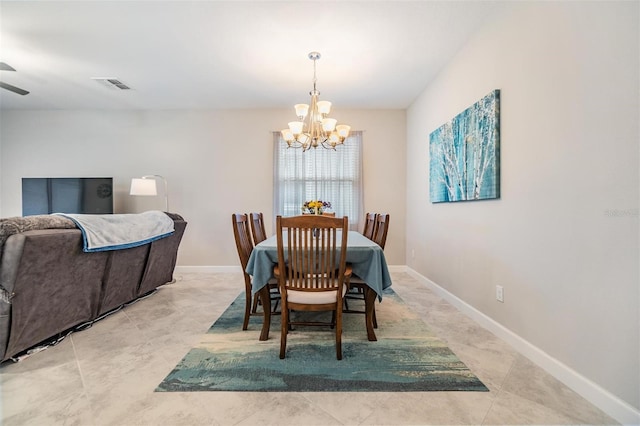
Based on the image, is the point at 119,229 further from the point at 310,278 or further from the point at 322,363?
the point at 322,363

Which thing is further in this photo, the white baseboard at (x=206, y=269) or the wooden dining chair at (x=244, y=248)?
the white baseboard at (x=206, y=269)

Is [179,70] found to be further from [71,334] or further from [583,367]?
[583,367]

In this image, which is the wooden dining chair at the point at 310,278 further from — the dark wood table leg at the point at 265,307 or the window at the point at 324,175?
the window at the point at 324,175

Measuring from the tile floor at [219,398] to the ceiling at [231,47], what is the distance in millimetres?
2667

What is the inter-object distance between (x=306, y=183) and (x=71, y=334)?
328 cm

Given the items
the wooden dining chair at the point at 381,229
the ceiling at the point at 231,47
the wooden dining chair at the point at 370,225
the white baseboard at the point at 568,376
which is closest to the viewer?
the white baseboard at the point at 568,376

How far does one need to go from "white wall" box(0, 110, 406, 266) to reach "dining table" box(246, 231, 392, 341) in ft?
8.35

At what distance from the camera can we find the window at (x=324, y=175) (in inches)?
179

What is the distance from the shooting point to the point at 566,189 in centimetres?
160

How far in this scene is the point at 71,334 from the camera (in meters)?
2.22

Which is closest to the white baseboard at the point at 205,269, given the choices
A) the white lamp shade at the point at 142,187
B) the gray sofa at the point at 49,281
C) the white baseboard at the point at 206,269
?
the white baseboard at the point at 206,269

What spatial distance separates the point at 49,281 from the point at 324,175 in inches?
136

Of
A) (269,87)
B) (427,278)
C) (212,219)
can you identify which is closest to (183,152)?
(212,219)

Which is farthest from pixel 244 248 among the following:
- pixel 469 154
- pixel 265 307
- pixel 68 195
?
pixel 68 195
